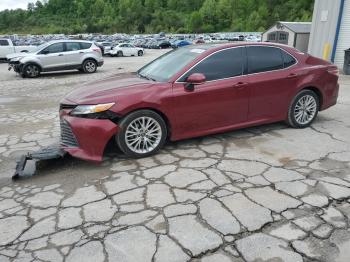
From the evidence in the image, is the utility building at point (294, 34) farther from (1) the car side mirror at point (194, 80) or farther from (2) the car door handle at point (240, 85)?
(1) the car side mirror at point (194, 80)

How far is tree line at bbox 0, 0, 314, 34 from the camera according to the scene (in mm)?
109625

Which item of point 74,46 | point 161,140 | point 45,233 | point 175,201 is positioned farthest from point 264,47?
point 74,46

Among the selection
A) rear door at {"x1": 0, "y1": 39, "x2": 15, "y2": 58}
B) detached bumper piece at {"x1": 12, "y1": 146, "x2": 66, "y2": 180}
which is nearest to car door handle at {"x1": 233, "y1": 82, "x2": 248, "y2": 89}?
detached bumper piece at {"x1": 12, "y1": 146, "x2": 66, "y2": 180}

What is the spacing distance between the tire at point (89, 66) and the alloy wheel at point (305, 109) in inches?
487

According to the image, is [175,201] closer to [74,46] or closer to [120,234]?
[120,234]

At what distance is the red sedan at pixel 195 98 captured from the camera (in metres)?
4.42

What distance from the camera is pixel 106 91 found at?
462 centimetres

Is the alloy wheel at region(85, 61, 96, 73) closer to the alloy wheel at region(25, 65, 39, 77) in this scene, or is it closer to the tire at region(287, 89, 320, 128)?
the alloy wheel at region(25, 65, 39, 77)

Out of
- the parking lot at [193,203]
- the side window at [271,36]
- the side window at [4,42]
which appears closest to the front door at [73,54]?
the side window at [4,42]

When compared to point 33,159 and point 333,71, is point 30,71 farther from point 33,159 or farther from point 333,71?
point 333,71

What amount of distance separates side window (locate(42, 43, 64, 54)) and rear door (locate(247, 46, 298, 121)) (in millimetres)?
12028

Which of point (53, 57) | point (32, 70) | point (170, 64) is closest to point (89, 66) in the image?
point (53, 57)

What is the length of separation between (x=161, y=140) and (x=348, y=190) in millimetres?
2410

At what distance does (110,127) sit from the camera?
4387mm
